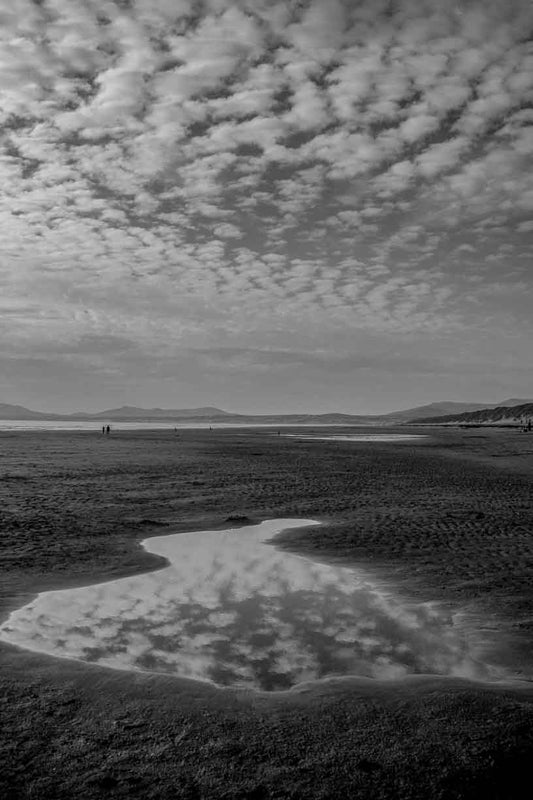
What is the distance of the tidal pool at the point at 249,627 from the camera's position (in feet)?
22.2

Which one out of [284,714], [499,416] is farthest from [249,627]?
[499,416]

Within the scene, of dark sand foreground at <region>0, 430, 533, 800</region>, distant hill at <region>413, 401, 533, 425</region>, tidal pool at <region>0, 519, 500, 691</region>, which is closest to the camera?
dark sand foreground at <region>0, 430, 533, 800</region>

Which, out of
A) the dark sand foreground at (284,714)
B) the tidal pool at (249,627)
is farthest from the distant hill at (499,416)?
the tidal pool at (249,627)

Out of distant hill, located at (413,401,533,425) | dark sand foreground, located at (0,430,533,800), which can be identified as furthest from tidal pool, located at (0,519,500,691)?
distant hill, located at (413,401,533,425)

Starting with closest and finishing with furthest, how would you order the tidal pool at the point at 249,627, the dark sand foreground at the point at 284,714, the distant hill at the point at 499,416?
the dark sand foreground at the point at 284,714, the tidal pool at the point at 249,627, the distant hill at the point at 499,416

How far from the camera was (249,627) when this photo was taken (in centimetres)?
806

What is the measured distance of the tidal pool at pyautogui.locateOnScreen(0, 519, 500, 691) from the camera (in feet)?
22.2

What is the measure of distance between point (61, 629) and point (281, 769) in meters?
4.36

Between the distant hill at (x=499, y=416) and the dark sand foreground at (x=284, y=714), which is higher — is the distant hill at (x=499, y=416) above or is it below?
above

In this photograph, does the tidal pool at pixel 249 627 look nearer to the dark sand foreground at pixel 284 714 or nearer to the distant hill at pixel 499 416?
the dark sand foreground at pixel 284 714

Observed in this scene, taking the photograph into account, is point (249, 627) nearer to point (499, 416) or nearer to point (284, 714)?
point (284, 714)

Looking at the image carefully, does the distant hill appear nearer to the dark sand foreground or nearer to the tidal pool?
the dark sand foreground

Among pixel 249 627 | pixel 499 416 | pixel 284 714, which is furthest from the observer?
pixel 499 416

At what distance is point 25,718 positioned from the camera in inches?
215
